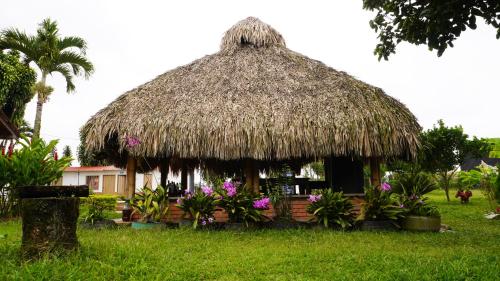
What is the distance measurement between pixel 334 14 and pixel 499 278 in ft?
20.5

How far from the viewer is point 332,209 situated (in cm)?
711

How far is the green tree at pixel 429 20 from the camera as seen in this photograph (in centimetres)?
437

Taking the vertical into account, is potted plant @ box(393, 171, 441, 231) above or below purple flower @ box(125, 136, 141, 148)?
below

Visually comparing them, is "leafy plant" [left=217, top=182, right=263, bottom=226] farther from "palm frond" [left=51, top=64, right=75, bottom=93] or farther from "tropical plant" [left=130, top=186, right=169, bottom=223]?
"palm frond" [left=51, top=64, right=75, bottom=93]

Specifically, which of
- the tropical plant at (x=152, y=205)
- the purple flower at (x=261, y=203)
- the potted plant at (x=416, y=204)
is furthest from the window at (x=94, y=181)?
the potted plant at (x=416, y=204)

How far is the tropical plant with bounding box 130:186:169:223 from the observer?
24.6 feet

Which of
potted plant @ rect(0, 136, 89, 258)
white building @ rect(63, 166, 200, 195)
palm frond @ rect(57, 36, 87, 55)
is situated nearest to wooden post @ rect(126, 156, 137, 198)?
potted plant @ rect(0, 136, 89, 258)

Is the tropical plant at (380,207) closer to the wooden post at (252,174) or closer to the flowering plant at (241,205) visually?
the flowering plant at (241,205)

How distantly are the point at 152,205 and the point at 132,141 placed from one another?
52.5 inches

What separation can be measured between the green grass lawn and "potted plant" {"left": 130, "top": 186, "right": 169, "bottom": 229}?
1072 mm

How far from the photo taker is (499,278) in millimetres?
3607

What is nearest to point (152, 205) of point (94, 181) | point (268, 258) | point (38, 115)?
point (268, 258)

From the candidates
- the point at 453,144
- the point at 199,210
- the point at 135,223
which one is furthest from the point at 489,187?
the point at 135,223

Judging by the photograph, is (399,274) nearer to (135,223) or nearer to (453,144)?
(135,223)
